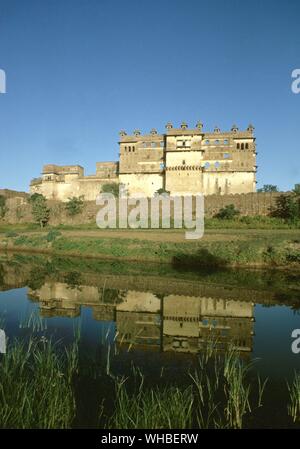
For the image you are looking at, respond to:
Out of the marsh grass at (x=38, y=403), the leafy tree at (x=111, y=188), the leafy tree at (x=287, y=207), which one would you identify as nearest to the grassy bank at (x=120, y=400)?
the marsh grass at (x=38, y=403)

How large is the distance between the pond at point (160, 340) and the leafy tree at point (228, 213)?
15040 mm

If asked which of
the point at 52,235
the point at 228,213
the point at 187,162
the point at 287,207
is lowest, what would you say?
the point at 52,235

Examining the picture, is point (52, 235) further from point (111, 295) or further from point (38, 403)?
point (38, 403)

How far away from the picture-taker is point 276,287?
15078mm

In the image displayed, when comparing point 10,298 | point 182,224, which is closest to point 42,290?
point 10,298

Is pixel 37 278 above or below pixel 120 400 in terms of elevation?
below

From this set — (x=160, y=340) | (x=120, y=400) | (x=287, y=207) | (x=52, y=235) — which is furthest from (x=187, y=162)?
(x=120, y=400)

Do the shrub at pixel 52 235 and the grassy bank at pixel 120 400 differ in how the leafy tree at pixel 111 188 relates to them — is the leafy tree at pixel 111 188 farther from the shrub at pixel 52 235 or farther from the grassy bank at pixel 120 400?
the grassy bank at pixel 120 400

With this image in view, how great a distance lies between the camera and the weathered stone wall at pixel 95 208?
112 feet

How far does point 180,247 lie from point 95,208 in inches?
728

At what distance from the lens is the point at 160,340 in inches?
334

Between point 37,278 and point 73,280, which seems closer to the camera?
point 73,280

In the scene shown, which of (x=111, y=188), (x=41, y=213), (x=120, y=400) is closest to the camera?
(x=120, y=400)

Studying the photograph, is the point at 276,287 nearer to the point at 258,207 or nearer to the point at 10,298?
the point at 10,298
